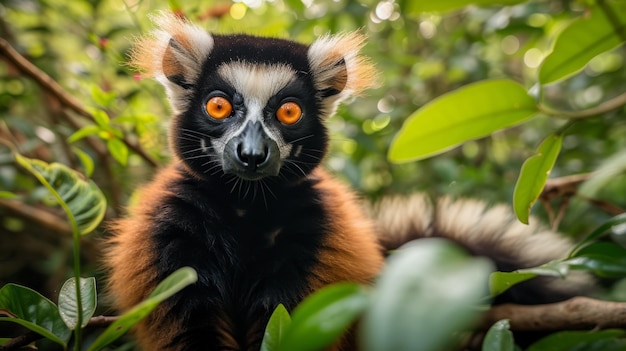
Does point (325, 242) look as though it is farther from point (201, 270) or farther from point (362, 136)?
point (362, 136)

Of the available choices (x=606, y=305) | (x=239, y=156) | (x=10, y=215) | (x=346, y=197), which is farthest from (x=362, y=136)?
(x=10, y=215)

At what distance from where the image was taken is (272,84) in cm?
202

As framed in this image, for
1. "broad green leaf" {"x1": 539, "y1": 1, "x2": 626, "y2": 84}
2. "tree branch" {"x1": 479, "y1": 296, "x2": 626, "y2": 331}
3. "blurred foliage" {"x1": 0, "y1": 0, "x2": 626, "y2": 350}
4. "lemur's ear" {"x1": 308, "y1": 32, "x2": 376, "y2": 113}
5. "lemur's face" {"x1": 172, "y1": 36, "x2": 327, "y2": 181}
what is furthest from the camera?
"blurred foliage" {"x1": 0, "y1": 0, "x2": 626, "y2": 350}

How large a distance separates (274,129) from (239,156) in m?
0.23

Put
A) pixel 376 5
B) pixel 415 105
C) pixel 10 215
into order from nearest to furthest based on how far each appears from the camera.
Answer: pixel 10 215 → pixel 376 5 → pixel 415 105

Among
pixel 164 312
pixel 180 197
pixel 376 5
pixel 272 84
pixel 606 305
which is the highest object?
pixel 376 5

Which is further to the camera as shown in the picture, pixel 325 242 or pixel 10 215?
pixel 10 215

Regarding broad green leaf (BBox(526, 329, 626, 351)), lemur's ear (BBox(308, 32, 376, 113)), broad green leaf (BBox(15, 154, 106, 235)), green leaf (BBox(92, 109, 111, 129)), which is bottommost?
broad green leaf (BBox(526, 329, 626, 351))

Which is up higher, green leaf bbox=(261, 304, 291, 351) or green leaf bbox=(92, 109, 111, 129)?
green leaf bbox=(92, 109, 111, 129)

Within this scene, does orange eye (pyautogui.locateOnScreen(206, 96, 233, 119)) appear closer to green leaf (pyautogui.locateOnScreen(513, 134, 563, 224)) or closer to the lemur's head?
the lemur's head

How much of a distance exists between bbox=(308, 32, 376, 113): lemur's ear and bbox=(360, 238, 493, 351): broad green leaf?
1637 millimetres

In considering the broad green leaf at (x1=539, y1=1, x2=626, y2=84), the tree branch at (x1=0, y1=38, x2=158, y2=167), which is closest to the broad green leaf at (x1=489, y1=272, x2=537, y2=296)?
the broad green leaf at (x1=539, y1=1, x2=626, y2=84)

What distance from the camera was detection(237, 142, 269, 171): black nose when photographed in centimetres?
179

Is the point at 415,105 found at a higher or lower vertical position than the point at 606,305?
higher
